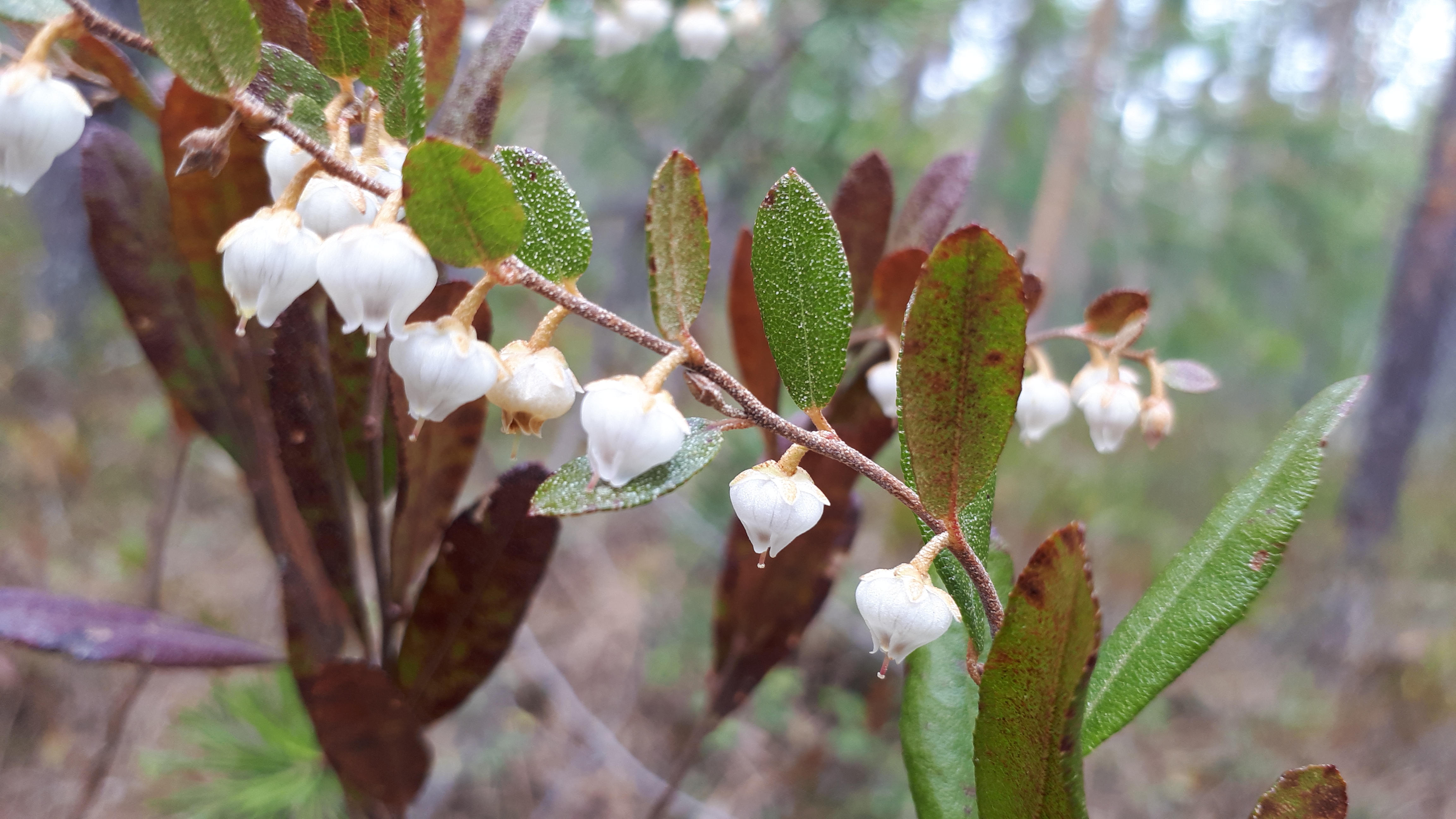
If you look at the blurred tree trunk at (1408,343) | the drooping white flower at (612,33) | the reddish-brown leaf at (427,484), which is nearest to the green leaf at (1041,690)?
the reddish-brown leaf at (427,484)

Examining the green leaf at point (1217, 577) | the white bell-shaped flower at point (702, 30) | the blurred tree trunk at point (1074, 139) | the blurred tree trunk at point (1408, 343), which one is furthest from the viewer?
the blurred tree trunk at point (1074, 139)

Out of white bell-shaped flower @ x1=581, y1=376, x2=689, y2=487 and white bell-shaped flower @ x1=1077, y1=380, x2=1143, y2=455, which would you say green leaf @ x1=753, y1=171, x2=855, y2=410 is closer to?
white bell-shaped flower @ x1=581, y1=376, x2=689, y2=487

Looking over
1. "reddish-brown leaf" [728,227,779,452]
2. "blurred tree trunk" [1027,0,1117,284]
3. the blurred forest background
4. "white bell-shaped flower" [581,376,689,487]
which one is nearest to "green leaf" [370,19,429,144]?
"white bell-shaped flower" [581,376,689,487]

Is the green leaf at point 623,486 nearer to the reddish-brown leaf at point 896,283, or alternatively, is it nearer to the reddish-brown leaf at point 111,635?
the reddish-brown leaf at point 896,283

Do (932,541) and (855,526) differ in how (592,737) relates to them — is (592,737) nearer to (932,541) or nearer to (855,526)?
(855,526)

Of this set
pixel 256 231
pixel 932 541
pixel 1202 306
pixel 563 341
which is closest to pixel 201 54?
pixel 256 231
